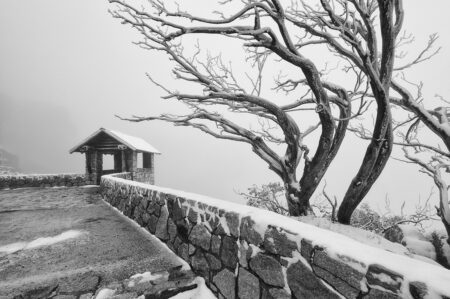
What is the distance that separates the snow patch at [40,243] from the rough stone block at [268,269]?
13.9 ft

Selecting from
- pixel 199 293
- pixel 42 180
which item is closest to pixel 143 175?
pixel 42 180

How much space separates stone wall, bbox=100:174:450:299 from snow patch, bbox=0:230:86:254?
7.44 ft

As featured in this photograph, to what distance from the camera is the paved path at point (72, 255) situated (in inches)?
120

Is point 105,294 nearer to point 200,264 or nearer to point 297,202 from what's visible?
point 200,264

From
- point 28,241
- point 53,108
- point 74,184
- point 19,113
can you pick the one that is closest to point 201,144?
point 53,108

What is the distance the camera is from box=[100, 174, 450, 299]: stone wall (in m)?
1.36

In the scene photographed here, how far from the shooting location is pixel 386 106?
4.38m

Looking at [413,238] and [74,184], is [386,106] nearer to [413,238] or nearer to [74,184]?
[413,238]

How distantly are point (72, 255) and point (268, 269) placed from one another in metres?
3.46

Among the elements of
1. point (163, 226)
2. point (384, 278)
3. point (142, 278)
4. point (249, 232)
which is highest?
point (384, 278)

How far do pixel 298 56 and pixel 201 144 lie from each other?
16950 centimetres

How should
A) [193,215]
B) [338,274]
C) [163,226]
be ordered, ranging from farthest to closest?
[163,226], [193,215], [338,274]

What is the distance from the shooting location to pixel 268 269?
7.19 ft

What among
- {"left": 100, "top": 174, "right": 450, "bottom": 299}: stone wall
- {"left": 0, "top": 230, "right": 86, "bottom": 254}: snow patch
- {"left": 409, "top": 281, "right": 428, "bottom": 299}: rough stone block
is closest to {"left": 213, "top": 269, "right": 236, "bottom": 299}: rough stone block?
{"left": 100, "top": 174, "right": 450, "bottom": 299}: stone wall
